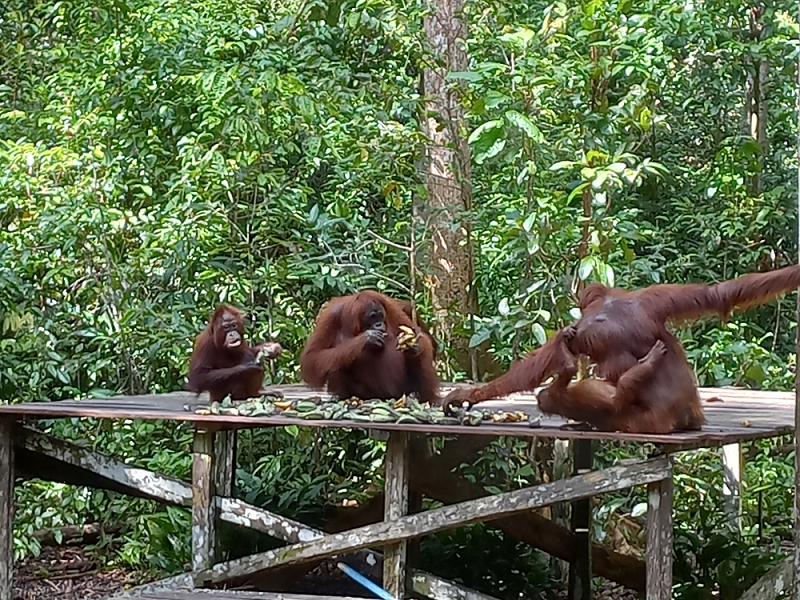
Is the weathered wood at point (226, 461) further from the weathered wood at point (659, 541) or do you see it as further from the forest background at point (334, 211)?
the weathered wood at point (659, 541)

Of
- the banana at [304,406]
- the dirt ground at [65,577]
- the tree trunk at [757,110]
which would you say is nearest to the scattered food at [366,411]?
the banana at [304,406]

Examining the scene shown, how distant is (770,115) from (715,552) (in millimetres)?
4693

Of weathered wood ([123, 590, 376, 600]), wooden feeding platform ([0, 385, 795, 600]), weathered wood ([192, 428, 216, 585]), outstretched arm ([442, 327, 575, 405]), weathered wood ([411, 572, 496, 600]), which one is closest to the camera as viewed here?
weathered wood ([123, 590, 376, 600])

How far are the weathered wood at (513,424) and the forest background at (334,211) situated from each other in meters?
0.97

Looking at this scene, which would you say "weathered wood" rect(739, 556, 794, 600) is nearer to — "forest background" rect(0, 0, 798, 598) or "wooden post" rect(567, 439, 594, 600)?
"forest background" rect(0, 0, 798, 598)

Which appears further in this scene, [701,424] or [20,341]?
[20,341]

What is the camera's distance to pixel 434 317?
741 centimetres

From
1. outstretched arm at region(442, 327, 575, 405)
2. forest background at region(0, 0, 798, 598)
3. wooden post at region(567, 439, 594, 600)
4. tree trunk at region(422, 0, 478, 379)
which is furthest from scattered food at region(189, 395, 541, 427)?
tree trunk at region(422, 0, 478, 379)

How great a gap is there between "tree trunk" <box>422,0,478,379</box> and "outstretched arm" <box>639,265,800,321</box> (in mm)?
2821

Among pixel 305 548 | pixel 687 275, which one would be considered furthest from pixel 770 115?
pixel 305 548

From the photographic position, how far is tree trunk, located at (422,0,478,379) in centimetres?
740

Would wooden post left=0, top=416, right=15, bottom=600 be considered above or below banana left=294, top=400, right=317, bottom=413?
below

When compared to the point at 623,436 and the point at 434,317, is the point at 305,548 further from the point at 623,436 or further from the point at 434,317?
the point at 434,317

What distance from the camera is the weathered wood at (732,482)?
6.93 meters
